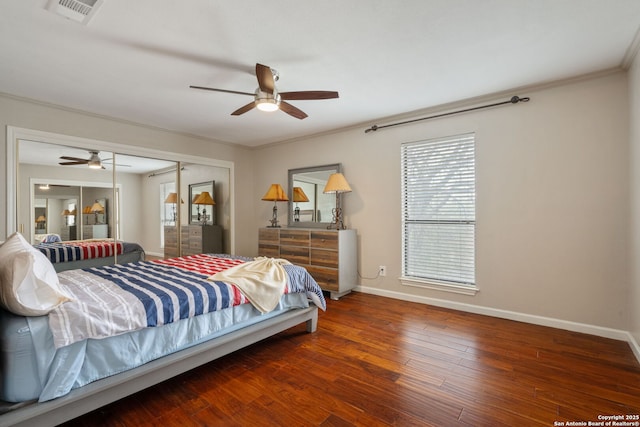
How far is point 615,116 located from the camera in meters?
2.72

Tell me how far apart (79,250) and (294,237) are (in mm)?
2695

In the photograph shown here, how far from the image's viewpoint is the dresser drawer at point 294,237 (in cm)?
436

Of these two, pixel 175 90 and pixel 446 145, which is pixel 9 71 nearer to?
pixel 175 90

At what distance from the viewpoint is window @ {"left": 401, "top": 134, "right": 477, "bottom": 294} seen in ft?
11.6

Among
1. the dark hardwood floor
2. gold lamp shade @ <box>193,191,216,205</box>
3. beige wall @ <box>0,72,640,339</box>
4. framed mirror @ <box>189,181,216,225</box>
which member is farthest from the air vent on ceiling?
gold lamp shade @ <box>193,191,216,205</box>

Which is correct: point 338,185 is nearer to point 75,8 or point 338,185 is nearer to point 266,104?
point 266,104

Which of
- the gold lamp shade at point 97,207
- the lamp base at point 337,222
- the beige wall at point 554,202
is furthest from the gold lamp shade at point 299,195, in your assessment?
the gold lamp shade at point 97,207

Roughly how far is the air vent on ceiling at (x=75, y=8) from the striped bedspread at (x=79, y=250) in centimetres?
266

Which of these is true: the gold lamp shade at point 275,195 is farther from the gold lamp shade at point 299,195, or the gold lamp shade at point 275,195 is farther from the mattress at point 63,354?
the mattress at point 63,354

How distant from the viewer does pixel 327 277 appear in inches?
161

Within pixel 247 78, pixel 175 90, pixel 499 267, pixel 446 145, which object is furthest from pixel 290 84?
pixel 499 267

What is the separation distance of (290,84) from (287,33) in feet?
2.73

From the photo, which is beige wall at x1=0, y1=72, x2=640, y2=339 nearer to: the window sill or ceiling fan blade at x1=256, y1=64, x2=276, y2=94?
the window sill

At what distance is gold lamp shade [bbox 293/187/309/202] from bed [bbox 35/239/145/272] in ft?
7.88
